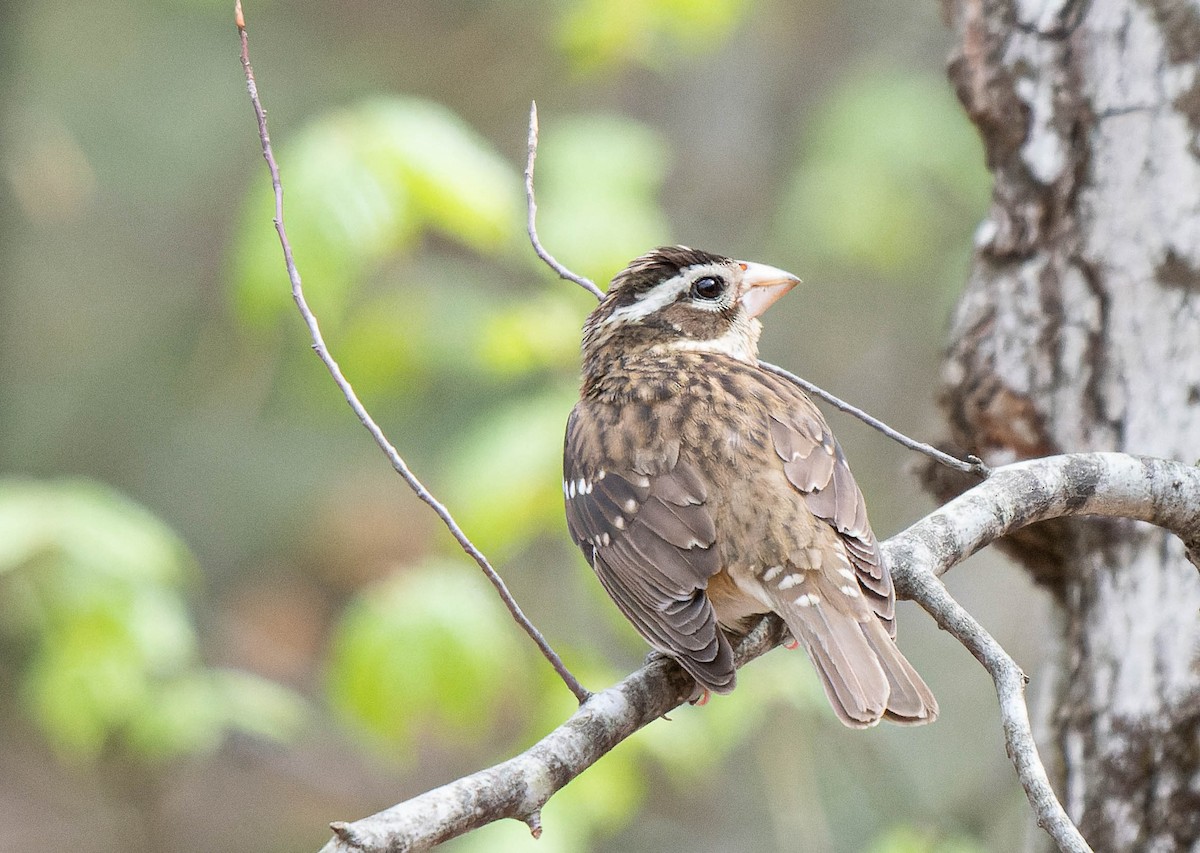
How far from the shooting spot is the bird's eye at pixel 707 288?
3961 mm

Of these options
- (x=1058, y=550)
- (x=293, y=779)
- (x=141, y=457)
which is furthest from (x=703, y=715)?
(x=141, y=457)

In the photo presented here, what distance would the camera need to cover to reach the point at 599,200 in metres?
4.86

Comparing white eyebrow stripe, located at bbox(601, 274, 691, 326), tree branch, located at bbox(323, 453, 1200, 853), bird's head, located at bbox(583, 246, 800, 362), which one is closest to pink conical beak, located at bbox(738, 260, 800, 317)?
bird's head, located at bbox(583, 246, 800, 362)

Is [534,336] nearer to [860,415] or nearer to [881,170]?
[860,415]

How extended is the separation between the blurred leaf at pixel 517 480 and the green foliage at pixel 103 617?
120cm

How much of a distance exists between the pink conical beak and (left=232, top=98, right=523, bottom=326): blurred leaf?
33.2 inches

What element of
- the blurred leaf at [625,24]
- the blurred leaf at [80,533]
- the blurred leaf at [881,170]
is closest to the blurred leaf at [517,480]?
the blurred leaf at [80,533]

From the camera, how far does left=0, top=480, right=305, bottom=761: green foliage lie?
468cm

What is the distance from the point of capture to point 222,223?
11.8 m

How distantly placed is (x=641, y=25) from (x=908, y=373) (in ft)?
9.60

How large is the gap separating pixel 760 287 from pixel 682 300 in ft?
0.73

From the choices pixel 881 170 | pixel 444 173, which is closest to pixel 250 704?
pixel 444 173

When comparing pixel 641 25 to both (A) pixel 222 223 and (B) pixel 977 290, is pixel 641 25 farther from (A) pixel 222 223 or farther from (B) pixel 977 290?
(A) pixel 222 223

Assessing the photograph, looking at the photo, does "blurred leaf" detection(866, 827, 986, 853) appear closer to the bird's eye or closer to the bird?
the bird
